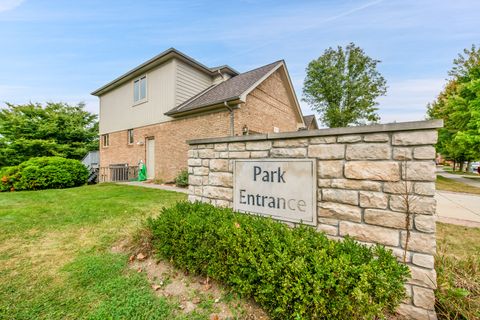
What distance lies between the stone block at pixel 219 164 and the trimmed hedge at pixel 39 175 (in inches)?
441

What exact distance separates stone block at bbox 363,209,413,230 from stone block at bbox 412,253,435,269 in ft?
0.87

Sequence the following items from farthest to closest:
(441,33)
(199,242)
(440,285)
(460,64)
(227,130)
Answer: (460,64) < (227,130) < (441,33) < (199,242) < (440,285)

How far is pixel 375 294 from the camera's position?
1580 mm

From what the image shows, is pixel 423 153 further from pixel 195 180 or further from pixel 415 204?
pixel 195 180

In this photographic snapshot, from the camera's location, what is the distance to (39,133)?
786 inches

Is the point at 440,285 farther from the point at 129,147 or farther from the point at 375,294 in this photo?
the point at 129,147

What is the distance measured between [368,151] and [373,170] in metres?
0.21

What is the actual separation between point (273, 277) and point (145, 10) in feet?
31.1

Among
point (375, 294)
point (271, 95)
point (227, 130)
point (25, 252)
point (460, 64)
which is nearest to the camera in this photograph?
point (375, 294)

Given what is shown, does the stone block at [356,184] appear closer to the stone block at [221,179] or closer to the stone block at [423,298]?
the stone block at [423,298]

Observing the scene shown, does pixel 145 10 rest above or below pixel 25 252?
above

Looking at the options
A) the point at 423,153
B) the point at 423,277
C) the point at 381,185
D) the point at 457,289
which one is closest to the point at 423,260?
the point at 423,277

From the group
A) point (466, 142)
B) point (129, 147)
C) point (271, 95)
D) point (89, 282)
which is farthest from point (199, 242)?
point (466, 142)

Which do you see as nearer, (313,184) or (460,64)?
(313,184)
